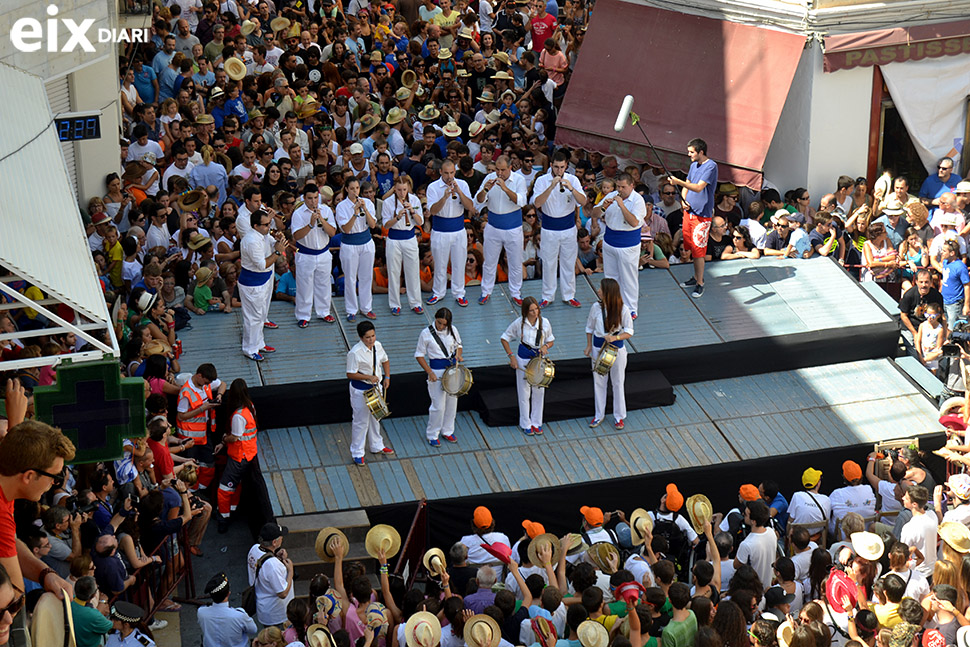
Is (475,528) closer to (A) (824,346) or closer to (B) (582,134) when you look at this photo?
(A) (824,346)

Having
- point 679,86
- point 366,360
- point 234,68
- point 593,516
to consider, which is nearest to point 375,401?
point 366,360

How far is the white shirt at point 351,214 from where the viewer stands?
14.6 metres

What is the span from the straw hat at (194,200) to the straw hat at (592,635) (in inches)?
327

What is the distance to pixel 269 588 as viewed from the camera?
11.0 meters

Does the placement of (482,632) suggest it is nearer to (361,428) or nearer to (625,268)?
(361,428)

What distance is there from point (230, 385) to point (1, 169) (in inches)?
162

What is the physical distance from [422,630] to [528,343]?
15.2ft

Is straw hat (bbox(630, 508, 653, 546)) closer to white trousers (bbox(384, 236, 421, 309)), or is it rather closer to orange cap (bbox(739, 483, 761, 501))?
orange cap (bbox(739, 483, 761, 501))

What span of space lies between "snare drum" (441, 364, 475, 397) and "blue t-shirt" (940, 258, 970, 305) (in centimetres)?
604

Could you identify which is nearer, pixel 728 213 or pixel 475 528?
pixel 475 528

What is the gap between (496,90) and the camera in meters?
19.9

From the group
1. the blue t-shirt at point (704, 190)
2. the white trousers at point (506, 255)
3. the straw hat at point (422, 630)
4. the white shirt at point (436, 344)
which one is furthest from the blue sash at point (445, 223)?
the straw hat at point (422, 630)

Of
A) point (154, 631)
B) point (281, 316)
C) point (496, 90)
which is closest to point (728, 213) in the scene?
point (496, 90)

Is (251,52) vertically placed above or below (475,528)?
above
